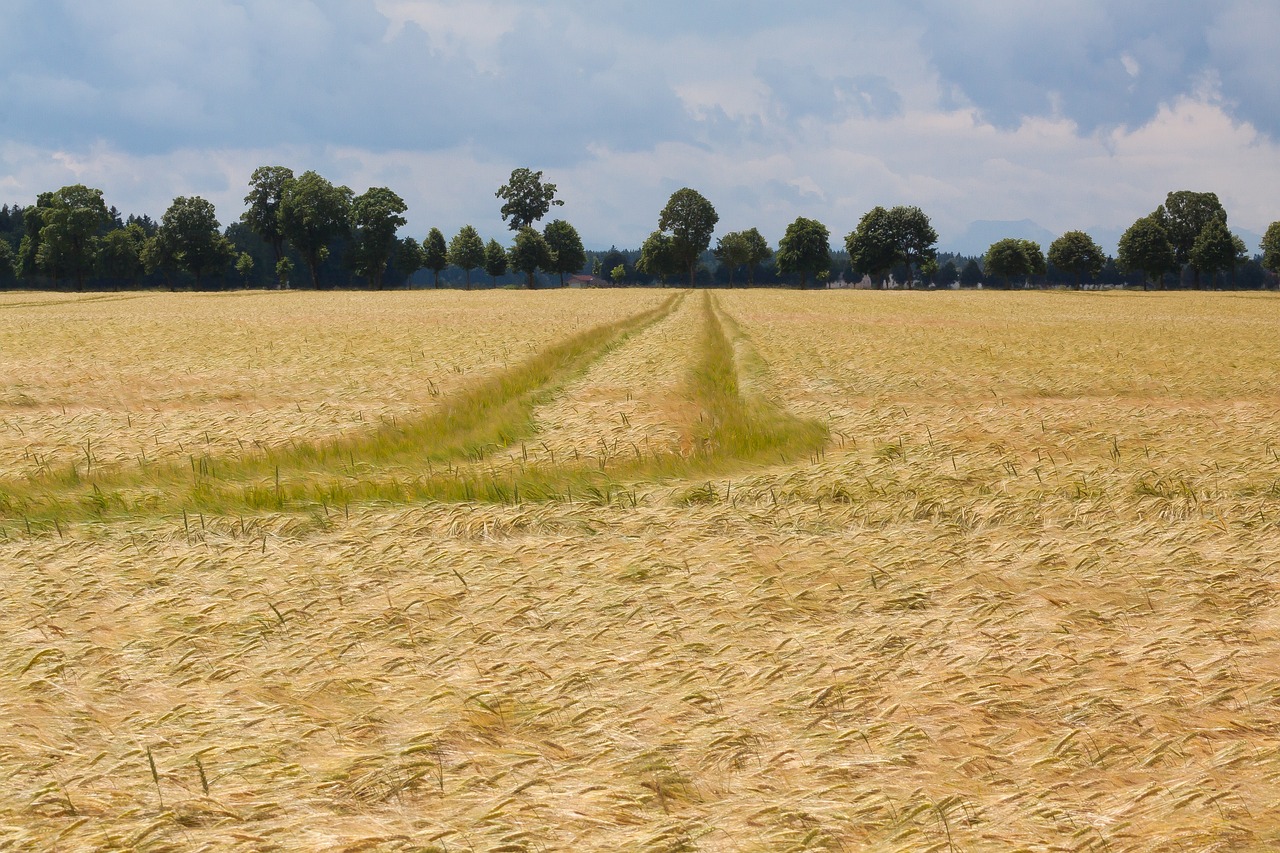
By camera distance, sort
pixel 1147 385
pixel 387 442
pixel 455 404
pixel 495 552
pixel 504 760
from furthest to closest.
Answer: pixel 1147 385, pixel 455 404, pixel 387 442, pixel 495 552, pixel 504 760

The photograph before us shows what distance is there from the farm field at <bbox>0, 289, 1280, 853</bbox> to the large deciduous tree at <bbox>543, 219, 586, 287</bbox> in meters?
123

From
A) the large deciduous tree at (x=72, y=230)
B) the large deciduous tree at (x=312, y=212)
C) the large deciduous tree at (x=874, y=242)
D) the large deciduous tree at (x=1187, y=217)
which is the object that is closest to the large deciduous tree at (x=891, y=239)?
the large deciduous tree at (x=874, y=242)

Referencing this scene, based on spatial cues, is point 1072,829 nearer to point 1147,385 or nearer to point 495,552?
point 495,552

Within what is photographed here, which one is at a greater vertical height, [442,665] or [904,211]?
[904,211]

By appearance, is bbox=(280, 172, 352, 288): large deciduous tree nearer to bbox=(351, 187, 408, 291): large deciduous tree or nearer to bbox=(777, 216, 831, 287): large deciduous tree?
bbox=(351, 187, 408, 291): large deciduous tree

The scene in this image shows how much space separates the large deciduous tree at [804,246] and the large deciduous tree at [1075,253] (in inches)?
1361

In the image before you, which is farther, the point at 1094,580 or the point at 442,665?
the point at 1094,580

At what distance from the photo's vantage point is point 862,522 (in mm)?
7633

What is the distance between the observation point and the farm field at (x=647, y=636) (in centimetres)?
366

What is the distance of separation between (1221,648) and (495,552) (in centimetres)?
473

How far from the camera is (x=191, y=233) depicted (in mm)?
118000

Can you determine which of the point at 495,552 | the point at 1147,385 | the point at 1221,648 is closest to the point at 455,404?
the point at 495,552

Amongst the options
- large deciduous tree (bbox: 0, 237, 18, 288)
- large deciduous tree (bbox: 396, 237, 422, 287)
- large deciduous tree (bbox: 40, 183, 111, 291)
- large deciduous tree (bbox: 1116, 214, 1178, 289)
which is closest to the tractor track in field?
large deciduous tree (bbox: 396, 237, 422, 287)

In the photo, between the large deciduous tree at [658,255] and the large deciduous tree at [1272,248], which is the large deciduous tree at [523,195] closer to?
the large deciduous tree at [658,255]
